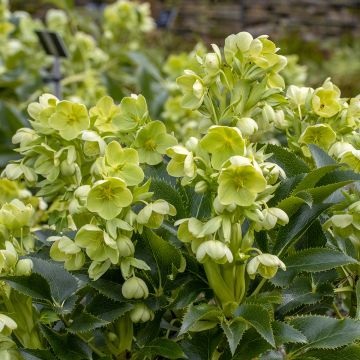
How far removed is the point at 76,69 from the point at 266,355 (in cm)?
195

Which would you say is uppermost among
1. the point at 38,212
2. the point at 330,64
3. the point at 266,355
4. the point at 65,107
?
the point at 65,107

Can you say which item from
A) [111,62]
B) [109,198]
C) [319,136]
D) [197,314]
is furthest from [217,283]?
[111,62]

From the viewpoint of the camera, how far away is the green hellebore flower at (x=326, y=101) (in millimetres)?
982

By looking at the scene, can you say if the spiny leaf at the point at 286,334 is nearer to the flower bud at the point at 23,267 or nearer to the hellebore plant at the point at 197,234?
the hellebore plant at the point at 197,234

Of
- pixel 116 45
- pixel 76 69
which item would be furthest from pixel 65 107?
pixel 116 45

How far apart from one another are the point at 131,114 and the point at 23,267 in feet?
0.81

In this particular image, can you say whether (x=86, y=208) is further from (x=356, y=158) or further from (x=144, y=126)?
(x=356, y=158)

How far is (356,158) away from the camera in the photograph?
0.93m

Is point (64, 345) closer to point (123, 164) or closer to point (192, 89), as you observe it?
point (123, 164)

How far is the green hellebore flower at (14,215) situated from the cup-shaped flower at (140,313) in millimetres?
204

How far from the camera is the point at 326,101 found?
0.99 meters

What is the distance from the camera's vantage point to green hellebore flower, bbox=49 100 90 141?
0.92 m

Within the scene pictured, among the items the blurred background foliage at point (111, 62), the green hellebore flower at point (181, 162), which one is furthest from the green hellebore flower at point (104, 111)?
the green hellebore flower at point (181, 162)

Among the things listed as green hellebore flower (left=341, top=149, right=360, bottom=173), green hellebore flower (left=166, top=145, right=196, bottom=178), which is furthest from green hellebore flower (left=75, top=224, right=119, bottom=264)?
green hellebore flower (left=341, top=149, right=360, bottom=173)
